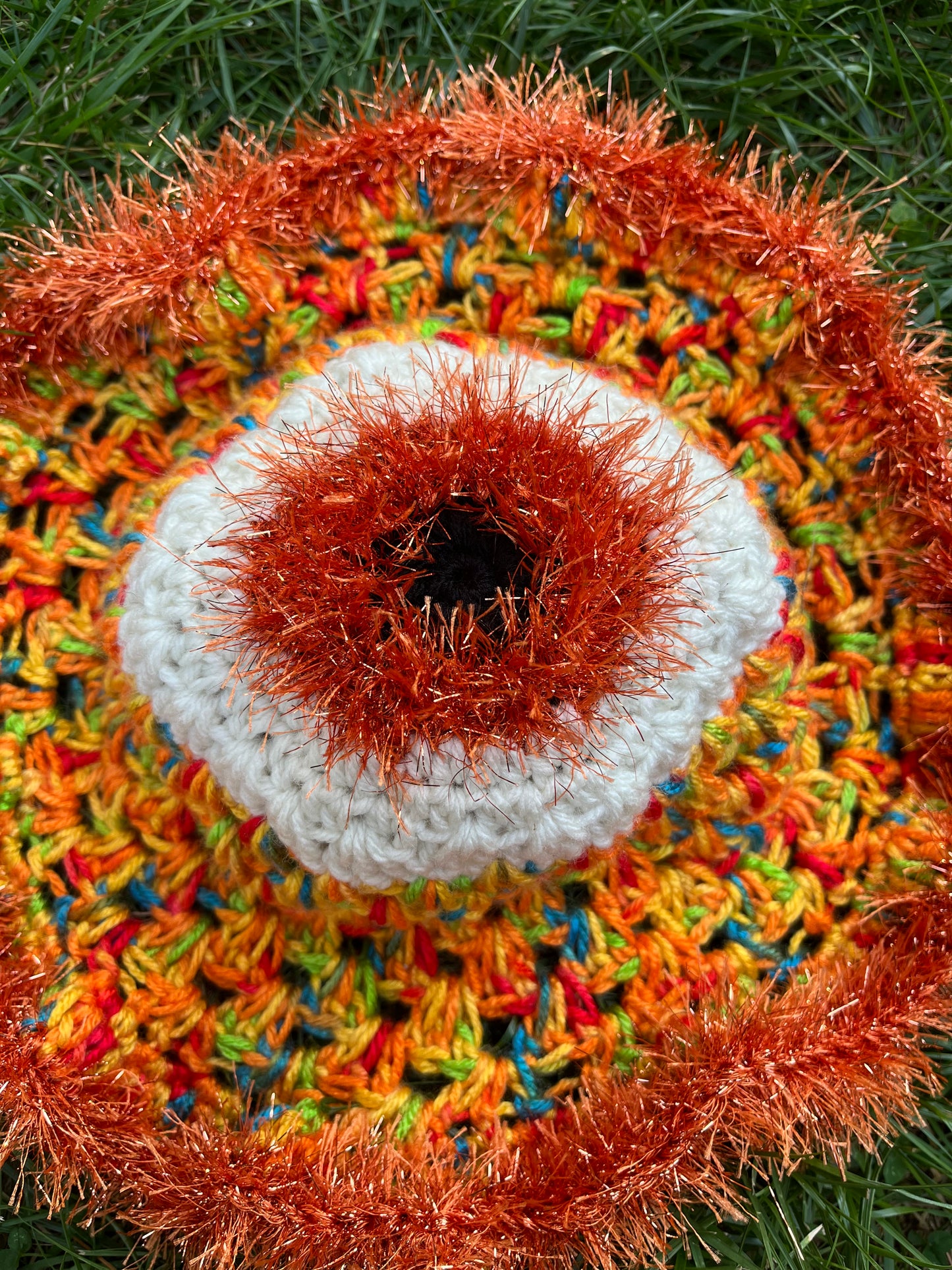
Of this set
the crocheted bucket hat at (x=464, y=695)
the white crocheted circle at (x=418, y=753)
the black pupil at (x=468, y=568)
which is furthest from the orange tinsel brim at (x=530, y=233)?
the black pupil at (x=468, y=568)

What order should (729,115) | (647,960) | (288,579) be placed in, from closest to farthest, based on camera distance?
1. (288,579)
2. (647,960)
3. (729,115)

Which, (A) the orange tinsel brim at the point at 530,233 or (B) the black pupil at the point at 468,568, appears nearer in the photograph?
(B) the black pupil at the point at 468,568

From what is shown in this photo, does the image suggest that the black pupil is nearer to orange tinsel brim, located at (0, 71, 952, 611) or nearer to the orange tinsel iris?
the orange tinsel iris

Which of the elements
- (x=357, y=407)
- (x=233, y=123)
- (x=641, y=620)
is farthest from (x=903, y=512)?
(x=233, y=123)

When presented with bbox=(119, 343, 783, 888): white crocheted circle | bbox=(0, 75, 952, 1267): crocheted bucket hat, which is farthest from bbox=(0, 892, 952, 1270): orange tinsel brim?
bbox=(119, 343, 783, 888): white crocheted circle

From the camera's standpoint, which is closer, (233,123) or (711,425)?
(711,425)

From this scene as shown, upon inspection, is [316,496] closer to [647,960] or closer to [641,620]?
[641,620]

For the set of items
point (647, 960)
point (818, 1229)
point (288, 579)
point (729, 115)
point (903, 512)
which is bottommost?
point (818, 1229)

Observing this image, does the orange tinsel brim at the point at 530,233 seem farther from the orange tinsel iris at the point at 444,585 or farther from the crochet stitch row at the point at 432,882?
the orange tinsel iris at the point at 444,585
